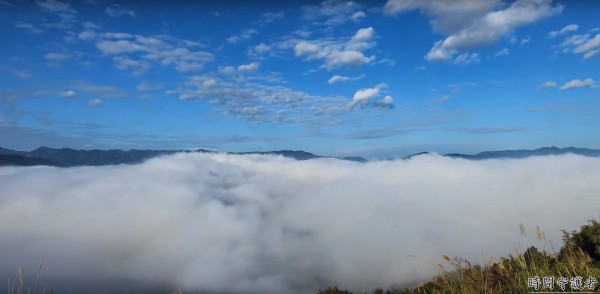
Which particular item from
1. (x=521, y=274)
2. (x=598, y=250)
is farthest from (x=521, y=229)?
(x=598, y=250)

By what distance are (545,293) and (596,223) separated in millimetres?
5829

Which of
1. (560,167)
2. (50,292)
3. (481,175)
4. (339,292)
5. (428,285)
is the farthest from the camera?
(481,175)

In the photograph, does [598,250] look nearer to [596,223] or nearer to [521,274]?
[596,223]

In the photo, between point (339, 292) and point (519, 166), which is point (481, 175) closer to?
point (519, 166)

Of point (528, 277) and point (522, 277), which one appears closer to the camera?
point (528, 277)

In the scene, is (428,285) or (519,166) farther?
(519,166)

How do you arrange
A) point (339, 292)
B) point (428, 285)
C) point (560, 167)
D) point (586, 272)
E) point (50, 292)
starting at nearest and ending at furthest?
point (586, 272) → point (50, 292) → point (428, 285) → point (339, 292) → point (560, 167)

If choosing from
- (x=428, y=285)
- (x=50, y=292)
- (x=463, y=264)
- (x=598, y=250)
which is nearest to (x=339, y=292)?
(x=428, y=285)

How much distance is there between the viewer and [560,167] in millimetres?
101625

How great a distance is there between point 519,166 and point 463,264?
590 feet

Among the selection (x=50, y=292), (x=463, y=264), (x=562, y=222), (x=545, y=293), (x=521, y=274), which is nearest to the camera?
(x=545, y=293)

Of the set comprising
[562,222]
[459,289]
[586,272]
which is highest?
[586,272]

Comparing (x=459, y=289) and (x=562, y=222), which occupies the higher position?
(x=459, y=289)

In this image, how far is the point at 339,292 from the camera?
11477 mm
